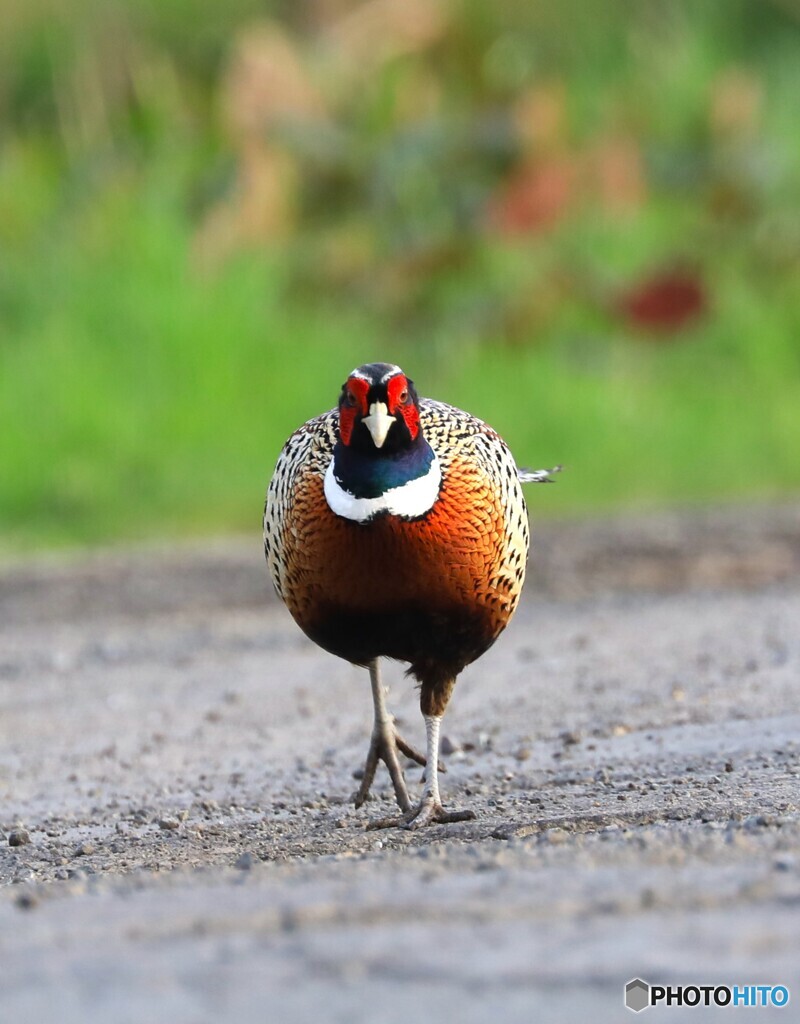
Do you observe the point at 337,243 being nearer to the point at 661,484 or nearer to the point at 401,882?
the point at 661,484

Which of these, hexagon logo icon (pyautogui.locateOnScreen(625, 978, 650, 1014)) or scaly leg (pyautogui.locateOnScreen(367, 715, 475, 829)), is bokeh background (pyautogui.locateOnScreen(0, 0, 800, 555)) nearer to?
scaly leg (pyautogui.locateOnScreen(367, 715, 475, 829))

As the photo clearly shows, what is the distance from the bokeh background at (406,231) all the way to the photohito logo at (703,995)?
350 inches

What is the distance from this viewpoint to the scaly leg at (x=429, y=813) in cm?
494

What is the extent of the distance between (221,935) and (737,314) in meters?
11.3

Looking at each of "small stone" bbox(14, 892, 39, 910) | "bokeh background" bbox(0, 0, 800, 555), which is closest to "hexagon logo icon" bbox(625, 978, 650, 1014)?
"small stone" bbox(14, 892, 39, 910)

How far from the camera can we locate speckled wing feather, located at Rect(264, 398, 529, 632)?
16.3 ft

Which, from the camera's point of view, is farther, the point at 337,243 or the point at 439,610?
the point at 337,243

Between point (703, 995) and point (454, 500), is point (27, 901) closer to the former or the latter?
point (703, 995)

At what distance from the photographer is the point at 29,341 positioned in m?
13.0

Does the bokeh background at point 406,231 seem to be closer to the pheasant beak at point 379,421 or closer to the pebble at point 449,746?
the pebble at point 449,746

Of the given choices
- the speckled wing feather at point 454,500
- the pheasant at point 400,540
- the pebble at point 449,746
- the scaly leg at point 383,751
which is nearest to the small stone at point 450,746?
the pebble at point 449,746

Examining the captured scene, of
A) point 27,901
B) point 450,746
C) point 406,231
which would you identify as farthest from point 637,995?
point 406,231

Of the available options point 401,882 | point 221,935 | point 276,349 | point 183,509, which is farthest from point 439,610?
point 276,349

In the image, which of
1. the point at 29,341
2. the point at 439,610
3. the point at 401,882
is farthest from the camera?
the point at 29,341
